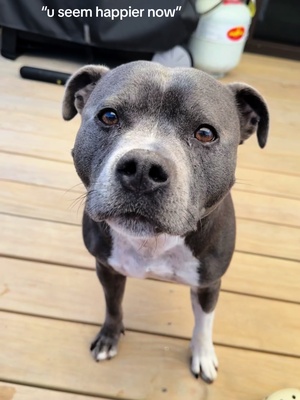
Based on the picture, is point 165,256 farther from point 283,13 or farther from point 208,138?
point 283,13

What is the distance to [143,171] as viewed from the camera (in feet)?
2.88

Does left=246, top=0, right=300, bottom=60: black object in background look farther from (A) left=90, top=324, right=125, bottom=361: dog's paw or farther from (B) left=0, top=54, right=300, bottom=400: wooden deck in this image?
(A) left=90, top=324, right=125, bottom=361: dog's paw

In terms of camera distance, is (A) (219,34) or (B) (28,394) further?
(A) (219,34)

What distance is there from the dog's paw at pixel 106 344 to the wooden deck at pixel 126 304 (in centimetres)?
3

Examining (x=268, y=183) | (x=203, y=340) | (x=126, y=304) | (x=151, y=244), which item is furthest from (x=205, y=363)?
(x=268, y=183)

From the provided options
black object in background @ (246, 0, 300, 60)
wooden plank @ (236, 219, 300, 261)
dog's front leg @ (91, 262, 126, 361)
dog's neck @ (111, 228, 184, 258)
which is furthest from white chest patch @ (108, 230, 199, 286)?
black object in background @ (246, 0, 300, 60)

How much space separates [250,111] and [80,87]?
0.47 meters

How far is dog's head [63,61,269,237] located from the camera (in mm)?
923

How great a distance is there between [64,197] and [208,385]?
1.00 meters

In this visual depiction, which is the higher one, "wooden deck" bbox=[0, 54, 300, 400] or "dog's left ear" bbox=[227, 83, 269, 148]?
"dog's left ear" bbox=[227, 83, 269, 148]

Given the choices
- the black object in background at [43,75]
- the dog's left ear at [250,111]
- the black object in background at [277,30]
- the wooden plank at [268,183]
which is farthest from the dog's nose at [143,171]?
the black object in background at [277,30]

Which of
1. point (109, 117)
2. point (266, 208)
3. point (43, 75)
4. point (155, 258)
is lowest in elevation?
A: point (43, 75)

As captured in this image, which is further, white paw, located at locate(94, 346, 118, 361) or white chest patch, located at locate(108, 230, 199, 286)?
white paw, located at locate(94, 346, 118, 361)

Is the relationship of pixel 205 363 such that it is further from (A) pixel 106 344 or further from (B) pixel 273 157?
(B) pixel 273 157
